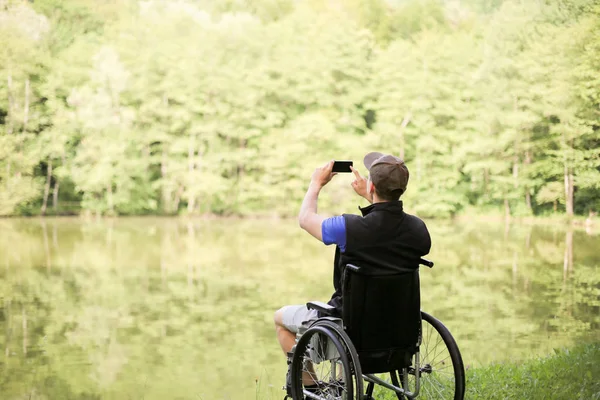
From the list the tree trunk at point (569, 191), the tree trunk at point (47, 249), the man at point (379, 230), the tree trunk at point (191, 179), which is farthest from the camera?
the tree trunk at point (191, 179)

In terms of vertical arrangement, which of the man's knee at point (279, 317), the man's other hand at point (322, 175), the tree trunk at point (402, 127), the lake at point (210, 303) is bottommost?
the lake at point (210, 303)

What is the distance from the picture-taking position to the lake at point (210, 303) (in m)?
3.72

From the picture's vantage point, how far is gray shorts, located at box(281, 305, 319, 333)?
195cm

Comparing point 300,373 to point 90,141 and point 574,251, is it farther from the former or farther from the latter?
point 90,141

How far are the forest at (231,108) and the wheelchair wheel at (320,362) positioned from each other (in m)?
12.1

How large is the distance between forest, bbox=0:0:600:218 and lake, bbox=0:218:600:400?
4721 millimetres

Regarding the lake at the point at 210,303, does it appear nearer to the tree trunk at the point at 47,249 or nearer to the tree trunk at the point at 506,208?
the tree trunk at the point at 47,249

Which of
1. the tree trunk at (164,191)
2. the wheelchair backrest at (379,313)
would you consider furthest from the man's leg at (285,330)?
the tree trunk at (164,191)

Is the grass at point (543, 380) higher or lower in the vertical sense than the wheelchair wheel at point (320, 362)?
lower

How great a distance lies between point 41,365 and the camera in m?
3.85

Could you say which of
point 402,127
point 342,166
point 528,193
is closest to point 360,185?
point 342,166

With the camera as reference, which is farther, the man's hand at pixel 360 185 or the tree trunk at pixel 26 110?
the tree trunk at pixel 26 110

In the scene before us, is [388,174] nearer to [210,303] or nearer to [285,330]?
[285,330]

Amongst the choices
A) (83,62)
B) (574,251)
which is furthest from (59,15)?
(574,251)
